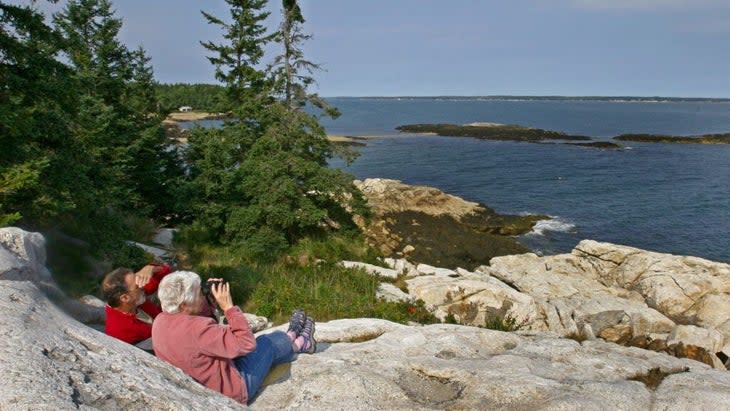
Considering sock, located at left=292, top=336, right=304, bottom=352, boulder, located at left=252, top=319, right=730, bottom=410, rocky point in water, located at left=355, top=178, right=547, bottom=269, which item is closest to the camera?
boulder, located at left=252, top=319, right=730, bottom=410

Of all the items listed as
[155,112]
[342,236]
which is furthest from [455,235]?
[155,112]


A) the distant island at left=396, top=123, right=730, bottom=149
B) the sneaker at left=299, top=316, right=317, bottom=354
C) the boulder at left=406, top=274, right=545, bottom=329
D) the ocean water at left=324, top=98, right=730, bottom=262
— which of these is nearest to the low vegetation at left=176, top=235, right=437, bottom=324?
the boulder at left=406, top=274, right=545, bottom=329

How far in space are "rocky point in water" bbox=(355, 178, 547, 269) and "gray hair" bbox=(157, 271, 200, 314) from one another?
18.1m

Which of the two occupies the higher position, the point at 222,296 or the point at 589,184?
the point at 222,296

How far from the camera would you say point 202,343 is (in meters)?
4.74

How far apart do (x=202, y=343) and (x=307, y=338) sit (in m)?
2.09

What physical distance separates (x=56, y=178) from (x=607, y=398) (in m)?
10.8

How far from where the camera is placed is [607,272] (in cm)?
2378

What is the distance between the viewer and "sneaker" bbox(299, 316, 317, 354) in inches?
258

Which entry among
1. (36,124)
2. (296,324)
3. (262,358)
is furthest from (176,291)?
(36,124)

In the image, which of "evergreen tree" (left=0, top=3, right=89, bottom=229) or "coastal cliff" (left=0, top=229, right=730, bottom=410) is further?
"evergreen tree" (left=0, top=3, right=89, bottom=229)

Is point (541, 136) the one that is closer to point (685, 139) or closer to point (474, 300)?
point (685, 139)

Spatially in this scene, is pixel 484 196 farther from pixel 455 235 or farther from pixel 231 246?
pixel 231 246

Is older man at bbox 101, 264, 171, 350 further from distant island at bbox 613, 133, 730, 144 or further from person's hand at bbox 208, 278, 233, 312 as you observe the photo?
distant island at bbox 613, 133, 730, 144
